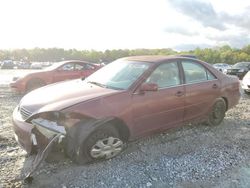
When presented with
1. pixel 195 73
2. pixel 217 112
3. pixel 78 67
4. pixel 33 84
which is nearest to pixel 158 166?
pixel 195 73

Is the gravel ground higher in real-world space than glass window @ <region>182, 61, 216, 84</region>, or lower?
lower

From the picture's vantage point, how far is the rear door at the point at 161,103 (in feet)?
15.4

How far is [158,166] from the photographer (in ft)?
14.3

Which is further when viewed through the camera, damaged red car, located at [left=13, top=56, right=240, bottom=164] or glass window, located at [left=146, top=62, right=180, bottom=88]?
glass window, located at [left=146, top=62, right=180, bottom=88]

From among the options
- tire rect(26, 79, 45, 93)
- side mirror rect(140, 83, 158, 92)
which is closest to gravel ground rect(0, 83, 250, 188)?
side mirror rect(140, 83, 158, 92)

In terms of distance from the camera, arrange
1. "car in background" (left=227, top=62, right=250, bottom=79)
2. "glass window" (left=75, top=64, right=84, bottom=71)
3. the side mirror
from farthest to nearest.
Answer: "car in background" (left=227, top=62, right=250, bottom=79), "glass window" (left=75, top=64, right=84, bottom=71), the side mirror

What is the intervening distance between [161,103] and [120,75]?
83 cm

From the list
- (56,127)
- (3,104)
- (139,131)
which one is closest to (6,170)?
(56,127)

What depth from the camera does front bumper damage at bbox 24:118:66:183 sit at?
390 centimetres

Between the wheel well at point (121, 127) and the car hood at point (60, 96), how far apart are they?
410mm

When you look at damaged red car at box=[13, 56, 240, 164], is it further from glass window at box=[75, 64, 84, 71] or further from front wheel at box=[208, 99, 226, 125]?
glass window at box=[75, 64, 84, 71]

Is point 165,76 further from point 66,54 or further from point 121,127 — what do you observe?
point 66,54

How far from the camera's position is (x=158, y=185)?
3.84 metres

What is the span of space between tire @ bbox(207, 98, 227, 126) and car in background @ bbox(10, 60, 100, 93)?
22.1 feet
